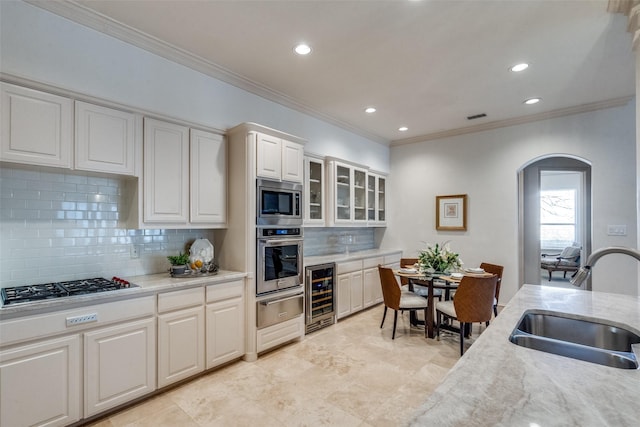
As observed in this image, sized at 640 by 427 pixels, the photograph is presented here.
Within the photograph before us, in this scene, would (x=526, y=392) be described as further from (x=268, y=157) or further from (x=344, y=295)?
(x=344, y=295)

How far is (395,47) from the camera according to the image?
2.75m

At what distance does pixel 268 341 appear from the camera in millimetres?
3141

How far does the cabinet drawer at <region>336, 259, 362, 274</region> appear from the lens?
13.6 ft

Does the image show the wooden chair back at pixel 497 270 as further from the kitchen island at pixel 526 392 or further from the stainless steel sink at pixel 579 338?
the kitchen island at pixel 526 392

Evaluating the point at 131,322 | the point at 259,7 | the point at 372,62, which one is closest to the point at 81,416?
the point at 131,322

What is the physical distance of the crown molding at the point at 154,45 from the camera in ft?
7.18

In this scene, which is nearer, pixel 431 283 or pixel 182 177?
pixel 182 177

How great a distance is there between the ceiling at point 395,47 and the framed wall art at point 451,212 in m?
1.62

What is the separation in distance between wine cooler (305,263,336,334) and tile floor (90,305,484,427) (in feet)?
0.98

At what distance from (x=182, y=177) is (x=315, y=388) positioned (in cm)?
220

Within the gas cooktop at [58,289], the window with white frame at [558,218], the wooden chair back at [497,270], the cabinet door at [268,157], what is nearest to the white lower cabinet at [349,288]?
the cabinet door at [268,157]

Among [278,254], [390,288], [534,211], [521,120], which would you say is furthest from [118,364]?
[534,211]

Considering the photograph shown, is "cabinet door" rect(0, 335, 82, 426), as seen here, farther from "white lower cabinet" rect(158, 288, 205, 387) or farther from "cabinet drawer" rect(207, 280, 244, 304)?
"cabinet drawer" rect(207, 280, 244, 304)

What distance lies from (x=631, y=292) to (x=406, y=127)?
376 centimetres
